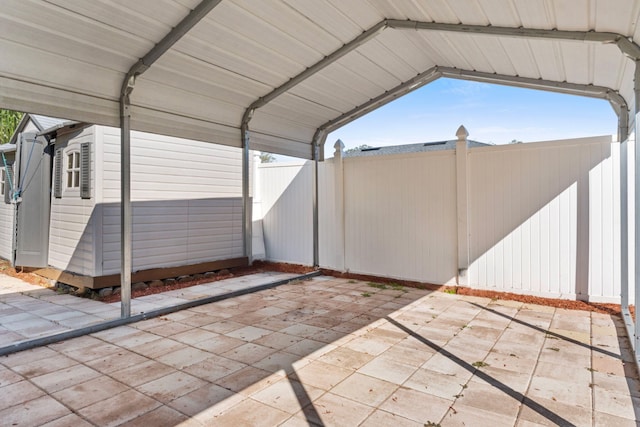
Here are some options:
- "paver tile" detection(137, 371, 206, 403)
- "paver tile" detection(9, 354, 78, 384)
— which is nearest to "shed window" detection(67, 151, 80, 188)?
"paver tile" detection(9, 354, 78, 384)

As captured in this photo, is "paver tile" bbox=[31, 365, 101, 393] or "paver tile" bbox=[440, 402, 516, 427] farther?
"paver tile" bbox=[31, 365, 101, 393]

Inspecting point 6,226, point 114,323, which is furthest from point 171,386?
point 6,226

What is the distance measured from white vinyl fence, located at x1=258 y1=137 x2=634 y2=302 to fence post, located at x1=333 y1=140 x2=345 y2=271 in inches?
0.7

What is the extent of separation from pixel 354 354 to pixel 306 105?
4103 millimetres

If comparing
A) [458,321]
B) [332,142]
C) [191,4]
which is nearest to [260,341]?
[458,321]

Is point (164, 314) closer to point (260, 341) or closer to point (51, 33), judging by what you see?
point (260, 341)

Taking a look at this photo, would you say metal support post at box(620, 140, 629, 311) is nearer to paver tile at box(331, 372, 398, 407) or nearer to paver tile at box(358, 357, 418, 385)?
paver tile at box(358, 357, 418, 385)

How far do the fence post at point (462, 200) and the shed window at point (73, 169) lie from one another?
18.2ft

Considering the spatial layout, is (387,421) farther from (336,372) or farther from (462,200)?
(462,200)

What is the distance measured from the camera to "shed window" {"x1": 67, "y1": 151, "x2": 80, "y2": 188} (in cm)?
563

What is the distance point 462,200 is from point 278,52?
3.17m

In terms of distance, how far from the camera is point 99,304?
4922 mm

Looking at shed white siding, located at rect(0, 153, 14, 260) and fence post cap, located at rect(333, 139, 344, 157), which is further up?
fence post cap, located at rect(333, 139, 344, 157)

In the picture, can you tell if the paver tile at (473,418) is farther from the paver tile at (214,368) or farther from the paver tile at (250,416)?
the paver tile at (214,368)
